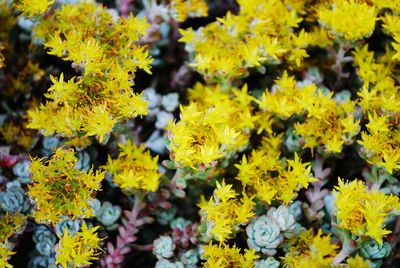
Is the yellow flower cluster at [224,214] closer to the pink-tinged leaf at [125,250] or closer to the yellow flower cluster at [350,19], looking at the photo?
the pink-tinged leaf at [125,250]

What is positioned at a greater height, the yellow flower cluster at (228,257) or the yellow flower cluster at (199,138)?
the yellow flower cluster at (199,138)

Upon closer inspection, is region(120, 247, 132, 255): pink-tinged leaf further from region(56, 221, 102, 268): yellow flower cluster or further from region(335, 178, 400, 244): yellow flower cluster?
region(335, 178, 400, 244): yellow flower cluster

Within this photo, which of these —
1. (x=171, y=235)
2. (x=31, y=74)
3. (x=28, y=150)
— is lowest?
(x=171, y=235)

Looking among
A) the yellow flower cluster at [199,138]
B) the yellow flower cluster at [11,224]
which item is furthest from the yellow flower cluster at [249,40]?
the yellow flower cluster at [11,224]

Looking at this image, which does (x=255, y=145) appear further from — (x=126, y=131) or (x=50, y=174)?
(x=50, y=174)

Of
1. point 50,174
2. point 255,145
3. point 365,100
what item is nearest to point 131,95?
point 50,174

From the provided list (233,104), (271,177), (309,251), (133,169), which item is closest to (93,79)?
(133,169)
